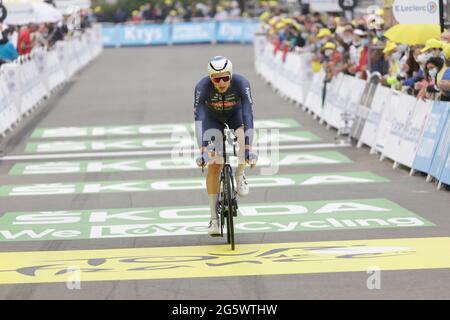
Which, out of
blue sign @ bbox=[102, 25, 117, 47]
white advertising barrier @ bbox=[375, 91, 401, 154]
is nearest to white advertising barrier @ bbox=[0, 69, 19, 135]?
white advertising barrier @ bbox=[375, 91, 401, 154]

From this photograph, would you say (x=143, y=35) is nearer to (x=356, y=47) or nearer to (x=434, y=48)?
(x=356, y=47)

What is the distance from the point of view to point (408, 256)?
38.7 feet

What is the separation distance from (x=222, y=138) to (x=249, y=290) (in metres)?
2.85

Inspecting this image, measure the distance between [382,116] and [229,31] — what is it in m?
47.5

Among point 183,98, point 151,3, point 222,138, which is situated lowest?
point 151,3

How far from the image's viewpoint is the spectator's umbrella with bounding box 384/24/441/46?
19.8 meters

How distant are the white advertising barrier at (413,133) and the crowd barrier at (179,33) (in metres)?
48.4

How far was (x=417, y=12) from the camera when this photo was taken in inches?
799

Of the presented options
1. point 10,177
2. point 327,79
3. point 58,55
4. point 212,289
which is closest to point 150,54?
point 58,55

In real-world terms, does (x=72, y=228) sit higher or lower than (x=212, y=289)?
lower

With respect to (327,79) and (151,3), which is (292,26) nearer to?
(327,79)

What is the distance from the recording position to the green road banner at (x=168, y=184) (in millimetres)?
17703

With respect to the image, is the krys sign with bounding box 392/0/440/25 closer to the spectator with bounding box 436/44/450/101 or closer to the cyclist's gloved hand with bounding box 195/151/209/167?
the spectator with bounding box 436/44/450/101

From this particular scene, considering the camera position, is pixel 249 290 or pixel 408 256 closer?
pixel 249 290
